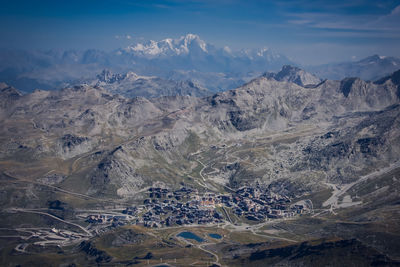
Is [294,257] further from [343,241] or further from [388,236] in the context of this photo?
[388,236]

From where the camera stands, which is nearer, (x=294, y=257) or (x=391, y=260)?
(x=391, y=260)

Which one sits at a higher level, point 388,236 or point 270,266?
point 388,236

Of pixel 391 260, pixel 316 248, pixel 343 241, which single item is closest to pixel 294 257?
pixel 316 248

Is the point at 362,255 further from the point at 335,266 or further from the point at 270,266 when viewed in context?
the point at 270,266

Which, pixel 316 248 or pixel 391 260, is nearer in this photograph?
pixel 391 260

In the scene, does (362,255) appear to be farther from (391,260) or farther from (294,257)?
(294,257)

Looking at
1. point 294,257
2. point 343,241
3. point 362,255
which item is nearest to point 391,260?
point 362,255

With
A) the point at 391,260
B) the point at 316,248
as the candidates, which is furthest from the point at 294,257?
the point at 391,260
